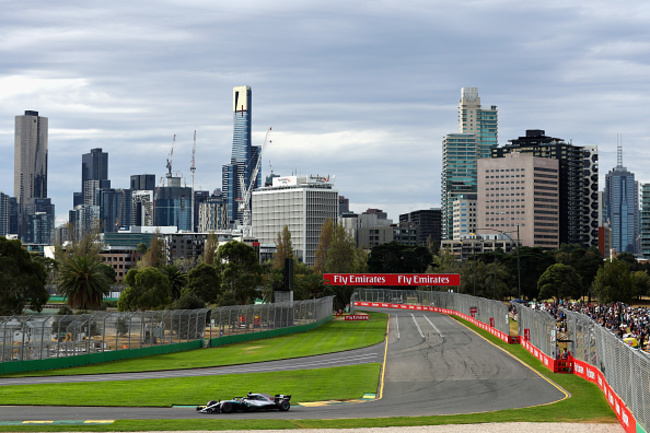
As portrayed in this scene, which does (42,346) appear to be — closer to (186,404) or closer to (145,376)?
(145,376)

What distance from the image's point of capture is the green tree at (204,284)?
363ft

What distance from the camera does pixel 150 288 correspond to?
100438 mm

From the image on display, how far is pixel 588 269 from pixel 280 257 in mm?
74662

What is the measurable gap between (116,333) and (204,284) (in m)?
53.0

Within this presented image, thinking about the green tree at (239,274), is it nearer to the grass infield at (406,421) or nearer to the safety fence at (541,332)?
the safety fence at (541,332)

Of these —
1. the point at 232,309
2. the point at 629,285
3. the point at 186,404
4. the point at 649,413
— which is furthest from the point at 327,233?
the point at 649,413

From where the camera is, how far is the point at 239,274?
11069cm

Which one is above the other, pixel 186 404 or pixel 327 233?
pixel 327 233

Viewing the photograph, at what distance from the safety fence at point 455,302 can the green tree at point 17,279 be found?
47.8 metres

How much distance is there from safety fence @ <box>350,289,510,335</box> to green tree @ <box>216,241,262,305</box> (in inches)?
654

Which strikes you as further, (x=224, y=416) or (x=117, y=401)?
(x=117, y=401)

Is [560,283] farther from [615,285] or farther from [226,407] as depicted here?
[226,407]

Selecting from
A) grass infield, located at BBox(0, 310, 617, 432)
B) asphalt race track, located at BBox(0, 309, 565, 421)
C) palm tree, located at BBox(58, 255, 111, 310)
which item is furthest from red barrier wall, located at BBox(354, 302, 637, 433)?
palm tree, located at BBox(58, 255, 111, 310)

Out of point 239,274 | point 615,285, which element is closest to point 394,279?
point 239,274
